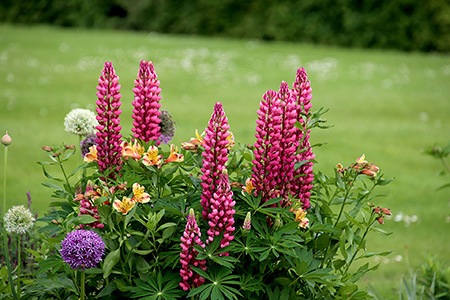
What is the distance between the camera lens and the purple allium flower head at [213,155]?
2.45 m

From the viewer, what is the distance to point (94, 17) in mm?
22812

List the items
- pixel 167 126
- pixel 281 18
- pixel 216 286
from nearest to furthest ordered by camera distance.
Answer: pixel 216 286 → pixel 167 126 → pixel 281 18

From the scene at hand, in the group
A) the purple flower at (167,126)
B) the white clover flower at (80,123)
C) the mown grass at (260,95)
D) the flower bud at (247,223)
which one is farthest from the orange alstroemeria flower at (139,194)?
the mown grass at (260,95)

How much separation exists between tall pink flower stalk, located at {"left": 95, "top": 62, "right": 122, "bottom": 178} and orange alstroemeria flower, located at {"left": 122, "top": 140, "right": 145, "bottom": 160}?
0.06m

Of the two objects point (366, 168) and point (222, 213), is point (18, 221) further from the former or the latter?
point (366, 168)

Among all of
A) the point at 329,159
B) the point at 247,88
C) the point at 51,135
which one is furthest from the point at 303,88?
the point at 247,88

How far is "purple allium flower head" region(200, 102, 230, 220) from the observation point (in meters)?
2.45

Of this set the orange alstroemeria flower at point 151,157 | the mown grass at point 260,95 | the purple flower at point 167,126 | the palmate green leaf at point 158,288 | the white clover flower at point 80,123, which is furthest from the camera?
the mown grass at point 260,95

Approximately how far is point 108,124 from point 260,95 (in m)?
9.70

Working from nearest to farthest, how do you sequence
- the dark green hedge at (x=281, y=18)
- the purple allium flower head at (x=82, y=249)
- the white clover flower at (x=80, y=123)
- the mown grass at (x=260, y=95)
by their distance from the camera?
the purple allium flower head at (x=82, y=249), the white clover flower at (x=80, y=123), the mown grass at (x=260, y=95), the dark green hedge at (x=281, y=18)

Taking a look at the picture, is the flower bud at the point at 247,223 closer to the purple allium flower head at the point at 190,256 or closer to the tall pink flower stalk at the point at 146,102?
the purple allium flower head at the point at 190,256

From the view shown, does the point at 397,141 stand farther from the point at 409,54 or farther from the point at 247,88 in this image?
the point at 409,54

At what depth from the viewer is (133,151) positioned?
255 cm

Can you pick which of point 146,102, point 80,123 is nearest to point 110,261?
point 146,102
